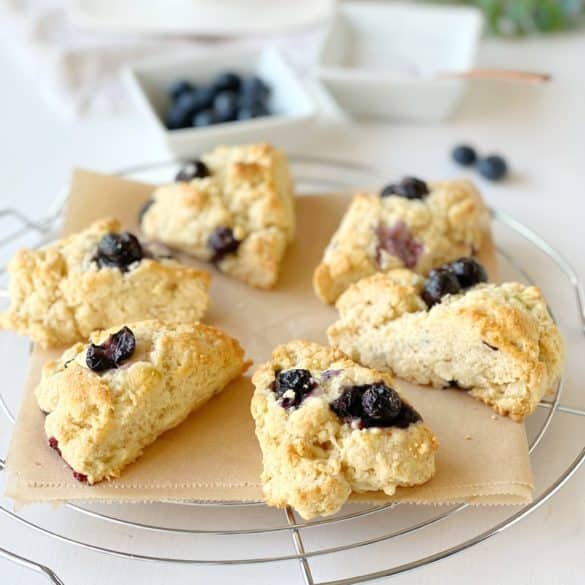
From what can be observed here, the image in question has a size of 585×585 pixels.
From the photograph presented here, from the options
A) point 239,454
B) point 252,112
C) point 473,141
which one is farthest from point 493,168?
point 239,454

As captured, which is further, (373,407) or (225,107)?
(225,107)

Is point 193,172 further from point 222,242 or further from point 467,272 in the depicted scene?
point 467,272

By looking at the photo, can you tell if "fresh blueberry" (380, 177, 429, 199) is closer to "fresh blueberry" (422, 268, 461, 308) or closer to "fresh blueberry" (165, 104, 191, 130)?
"fresh blueberry" (422, 268, 461, 308)

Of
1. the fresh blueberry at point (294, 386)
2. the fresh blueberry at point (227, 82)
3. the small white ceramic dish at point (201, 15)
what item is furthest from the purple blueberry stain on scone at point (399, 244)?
the small white ceramic dish at point (201, 15)

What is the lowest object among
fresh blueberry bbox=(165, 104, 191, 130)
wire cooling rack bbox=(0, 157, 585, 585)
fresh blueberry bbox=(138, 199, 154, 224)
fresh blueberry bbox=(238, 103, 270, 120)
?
wire cooling rack bbox=(0, 157, 585, 585)

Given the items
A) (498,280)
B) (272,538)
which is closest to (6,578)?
(272,538)

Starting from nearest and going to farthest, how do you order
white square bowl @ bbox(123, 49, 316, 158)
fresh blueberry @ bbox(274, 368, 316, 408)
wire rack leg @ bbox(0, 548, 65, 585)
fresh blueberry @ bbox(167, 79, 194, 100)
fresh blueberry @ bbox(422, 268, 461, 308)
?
wire rack leg @ bbox(0, 548, 65, 585) < fresh blueberry @ bbox(274, 368, 316, 408) < fresh blueberry @ bbox(422, 268, 461, 308) < white square bowl @ bbox(123, 49, 316, 158) < fresh blueberry @ bbox(167, 79, 194, 100)

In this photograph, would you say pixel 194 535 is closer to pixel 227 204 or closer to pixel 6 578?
pixel 6 578

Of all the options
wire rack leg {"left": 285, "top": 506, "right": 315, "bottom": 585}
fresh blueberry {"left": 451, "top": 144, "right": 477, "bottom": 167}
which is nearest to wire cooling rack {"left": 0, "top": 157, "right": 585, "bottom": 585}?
wire rack leg {"left": 285, "top": 506, "right": 315, "bottom": 585}
